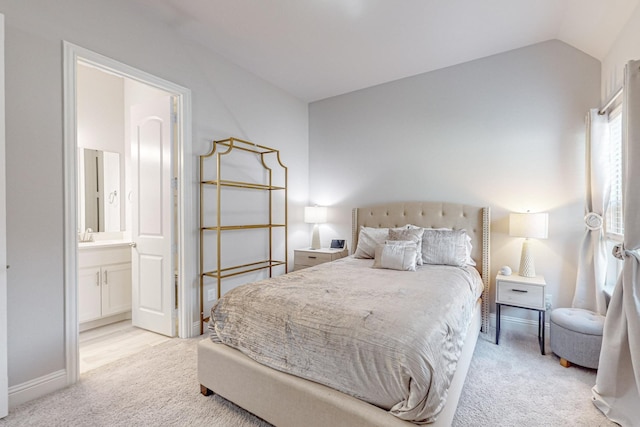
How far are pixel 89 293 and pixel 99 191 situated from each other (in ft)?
4.10

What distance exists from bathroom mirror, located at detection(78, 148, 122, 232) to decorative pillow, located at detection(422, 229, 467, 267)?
3.68 m

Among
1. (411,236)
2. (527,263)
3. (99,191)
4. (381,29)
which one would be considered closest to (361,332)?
(411,236)

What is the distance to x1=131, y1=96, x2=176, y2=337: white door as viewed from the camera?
2891 mm

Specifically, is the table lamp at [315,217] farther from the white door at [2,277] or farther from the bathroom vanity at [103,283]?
the white door at [2,277]

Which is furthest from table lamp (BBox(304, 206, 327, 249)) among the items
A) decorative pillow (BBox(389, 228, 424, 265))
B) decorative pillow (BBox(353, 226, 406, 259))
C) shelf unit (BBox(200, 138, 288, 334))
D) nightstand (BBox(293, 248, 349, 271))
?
decorative pillow (BBox(389, 228, 424, 265))

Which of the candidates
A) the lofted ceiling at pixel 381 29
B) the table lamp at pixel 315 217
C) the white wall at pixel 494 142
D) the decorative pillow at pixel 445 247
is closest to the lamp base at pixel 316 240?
the table lamp at pixel 315 217

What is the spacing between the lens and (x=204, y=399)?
1928 mm

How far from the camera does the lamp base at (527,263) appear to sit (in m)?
2.83

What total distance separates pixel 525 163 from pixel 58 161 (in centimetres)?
407

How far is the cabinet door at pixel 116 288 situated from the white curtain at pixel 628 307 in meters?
4.26

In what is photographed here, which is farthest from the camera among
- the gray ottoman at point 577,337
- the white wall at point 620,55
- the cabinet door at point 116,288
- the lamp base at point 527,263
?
the cabinet door at point 116,288

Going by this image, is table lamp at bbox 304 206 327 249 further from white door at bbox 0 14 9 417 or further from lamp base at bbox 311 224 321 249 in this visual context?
white door at bbox 0 14 9 417

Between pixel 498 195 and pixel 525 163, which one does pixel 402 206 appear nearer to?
pixel 498 195

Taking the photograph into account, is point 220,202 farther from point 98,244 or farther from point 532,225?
point 532,225
